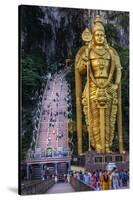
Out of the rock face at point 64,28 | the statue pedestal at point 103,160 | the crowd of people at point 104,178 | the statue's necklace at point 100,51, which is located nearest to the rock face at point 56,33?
the rock face at point 64,28

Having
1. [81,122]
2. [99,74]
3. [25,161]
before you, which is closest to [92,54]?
[99,74]

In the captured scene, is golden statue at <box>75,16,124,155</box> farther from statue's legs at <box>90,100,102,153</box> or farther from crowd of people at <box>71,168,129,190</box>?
crowd of people at <box>71,168,129,190</box>

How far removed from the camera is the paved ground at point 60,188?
6.47m

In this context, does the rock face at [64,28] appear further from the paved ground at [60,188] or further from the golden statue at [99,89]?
the paved ground at [60,188]

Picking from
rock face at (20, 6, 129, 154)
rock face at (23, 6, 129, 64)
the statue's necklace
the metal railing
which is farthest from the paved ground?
the statue's necklace

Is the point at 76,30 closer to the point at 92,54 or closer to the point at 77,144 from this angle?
the point at 92,54

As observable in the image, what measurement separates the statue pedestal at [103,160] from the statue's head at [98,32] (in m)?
1.13

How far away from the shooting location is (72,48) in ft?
21.6

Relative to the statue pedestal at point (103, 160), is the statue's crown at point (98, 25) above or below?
above

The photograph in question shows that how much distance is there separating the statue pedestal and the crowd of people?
51 millimetres

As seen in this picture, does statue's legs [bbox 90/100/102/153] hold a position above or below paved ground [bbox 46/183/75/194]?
above

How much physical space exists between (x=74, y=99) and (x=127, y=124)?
67 centimetres

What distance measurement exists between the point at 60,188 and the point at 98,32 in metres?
1.62

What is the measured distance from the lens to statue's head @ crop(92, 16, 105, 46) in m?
6.70
